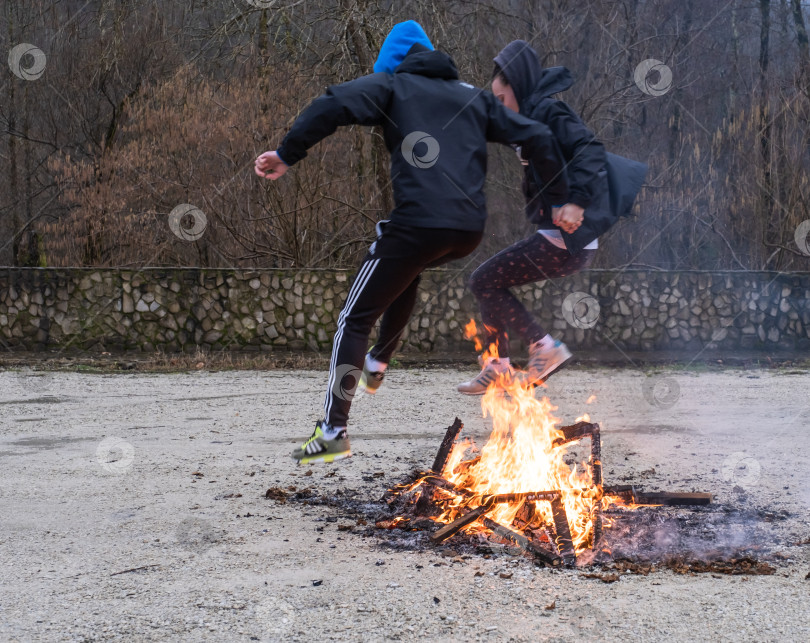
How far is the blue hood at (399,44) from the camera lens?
429 centimetres

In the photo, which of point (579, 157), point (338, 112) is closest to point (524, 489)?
point (579, 157)

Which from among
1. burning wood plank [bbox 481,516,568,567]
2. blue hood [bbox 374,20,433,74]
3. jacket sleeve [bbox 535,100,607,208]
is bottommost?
burning wood plank [bbox 481,516,568,567]

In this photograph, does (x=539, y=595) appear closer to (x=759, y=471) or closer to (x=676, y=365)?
(x=759, y=471)

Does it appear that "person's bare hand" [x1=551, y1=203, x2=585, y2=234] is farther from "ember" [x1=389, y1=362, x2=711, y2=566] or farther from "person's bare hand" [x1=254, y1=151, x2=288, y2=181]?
"person's bare hand" [x1=254, y1=151, x2=288, y2=181]

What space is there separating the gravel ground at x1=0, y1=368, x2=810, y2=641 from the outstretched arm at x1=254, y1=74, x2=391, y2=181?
175cm

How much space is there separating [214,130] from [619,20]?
27.4 ft

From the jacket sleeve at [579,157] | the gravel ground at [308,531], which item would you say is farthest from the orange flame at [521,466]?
the jacket sleeve at [579,157]

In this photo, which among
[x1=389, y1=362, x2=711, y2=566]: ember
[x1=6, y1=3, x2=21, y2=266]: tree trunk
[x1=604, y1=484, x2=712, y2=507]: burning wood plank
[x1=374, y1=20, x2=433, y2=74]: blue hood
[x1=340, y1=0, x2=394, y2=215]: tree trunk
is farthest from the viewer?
[x1=6, y1=3, x2=21, y2=266]: tree trunk

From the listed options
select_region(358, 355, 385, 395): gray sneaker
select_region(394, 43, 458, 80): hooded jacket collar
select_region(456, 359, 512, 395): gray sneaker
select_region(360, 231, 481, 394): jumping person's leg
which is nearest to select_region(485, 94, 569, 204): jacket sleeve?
select_region(394, 43, 458, 80): hooded jacket collar

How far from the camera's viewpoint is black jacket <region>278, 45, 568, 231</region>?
12.9 ft

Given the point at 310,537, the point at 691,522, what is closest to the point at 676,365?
the point at 691,522

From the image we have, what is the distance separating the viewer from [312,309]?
44.7ft

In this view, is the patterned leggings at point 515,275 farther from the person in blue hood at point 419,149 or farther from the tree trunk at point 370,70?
the tree trunk at point 370,70

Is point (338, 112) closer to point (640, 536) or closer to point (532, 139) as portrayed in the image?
point (532, 139)
